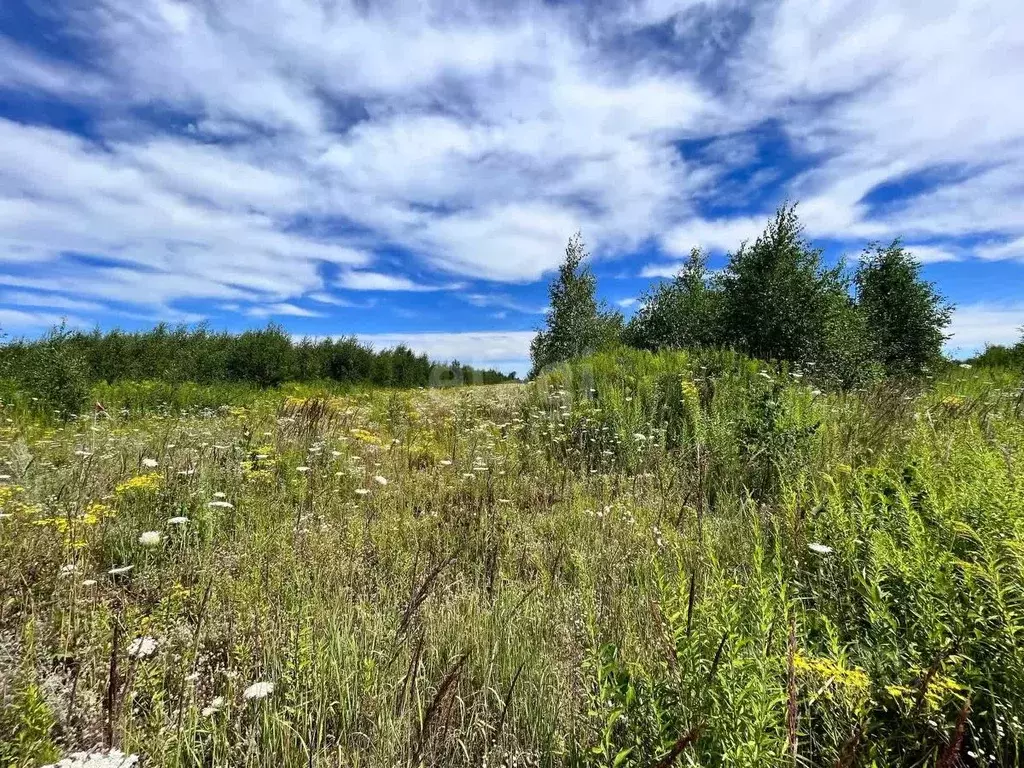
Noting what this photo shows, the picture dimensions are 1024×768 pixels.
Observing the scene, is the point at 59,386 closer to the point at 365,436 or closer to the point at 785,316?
the point at 365,436

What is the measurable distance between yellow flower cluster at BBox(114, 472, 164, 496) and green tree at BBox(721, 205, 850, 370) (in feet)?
49.6

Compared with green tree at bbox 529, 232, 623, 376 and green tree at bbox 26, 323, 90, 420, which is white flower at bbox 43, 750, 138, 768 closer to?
green tree at bbox 26, 323, 90, 420

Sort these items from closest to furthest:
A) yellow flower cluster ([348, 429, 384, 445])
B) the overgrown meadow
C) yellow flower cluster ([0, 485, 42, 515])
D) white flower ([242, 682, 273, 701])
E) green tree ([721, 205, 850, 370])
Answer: the overgrown meadow < white flower ([242, 682, 273, 701]) < yellow flower cluster ([0, 485, 42, 515]) < yellow flower cluster ([348, 429, 384, 445]) < green tree ([721, 205, 850, 370])

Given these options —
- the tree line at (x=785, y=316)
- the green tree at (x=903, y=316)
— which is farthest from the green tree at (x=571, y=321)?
the green tree at (x=903, y=316)

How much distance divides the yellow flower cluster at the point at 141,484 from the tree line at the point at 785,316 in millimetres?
9181

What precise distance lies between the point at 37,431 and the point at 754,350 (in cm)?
1710

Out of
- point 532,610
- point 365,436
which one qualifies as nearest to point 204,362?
point 365,436

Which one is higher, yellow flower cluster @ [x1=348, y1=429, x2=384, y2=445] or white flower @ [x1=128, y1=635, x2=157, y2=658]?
yellow flower cluster @ [x1=348, y1=429, x2=384, y2=445]

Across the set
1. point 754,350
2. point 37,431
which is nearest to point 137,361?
point 37,431

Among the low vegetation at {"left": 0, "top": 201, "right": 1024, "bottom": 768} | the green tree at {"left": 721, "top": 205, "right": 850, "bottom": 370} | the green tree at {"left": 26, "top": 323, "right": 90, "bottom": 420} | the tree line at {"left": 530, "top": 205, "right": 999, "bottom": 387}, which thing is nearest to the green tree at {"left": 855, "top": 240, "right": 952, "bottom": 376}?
the tree line at {"left": 530, "top": 205, "right": 999, "bottom": 387}

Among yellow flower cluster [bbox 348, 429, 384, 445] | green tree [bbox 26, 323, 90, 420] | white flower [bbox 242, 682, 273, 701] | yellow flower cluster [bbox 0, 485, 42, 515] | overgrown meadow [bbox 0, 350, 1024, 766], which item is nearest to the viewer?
overgrown meadow [bbox 0, 350, 1024, 766]

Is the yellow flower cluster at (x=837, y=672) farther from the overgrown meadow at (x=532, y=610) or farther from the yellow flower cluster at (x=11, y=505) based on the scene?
the yellow flower cluster at (x=11, y=505)

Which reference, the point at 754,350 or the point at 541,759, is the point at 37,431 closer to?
the point at 541,759

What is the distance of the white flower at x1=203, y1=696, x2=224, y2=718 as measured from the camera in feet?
5.12
